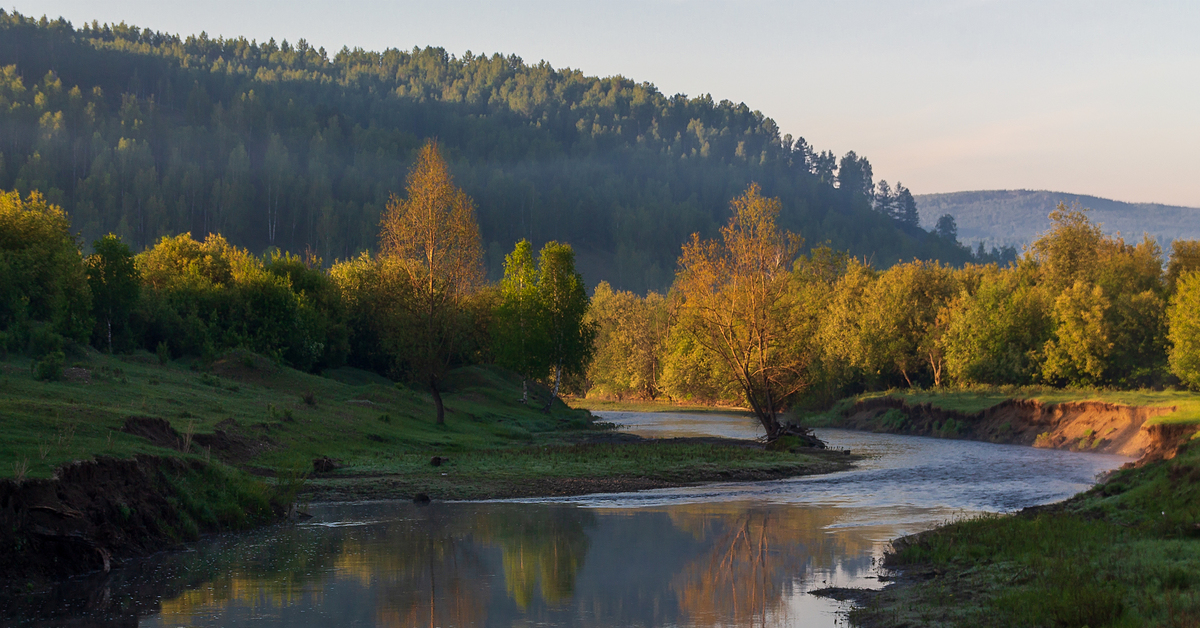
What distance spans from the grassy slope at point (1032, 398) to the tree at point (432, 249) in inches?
1554

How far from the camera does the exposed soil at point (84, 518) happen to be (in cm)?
1944

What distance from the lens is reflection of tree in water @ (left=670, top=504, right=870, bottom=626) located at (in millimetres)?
18016

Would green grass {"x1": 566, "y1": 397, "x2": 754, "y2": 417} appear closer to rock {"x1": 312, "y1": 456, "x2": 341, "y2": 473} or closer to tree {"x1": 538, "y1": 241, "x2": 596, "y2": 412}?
tree {"x1": 538, "y1": 241, "x2": 596, "y2": 412}

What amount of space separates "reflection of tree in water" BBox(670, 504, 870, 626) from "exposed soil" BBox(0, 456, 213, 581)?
42.4ft

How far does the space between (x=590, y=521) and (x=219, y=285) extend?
50.9m

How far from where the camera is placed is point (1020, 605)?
15258 mm

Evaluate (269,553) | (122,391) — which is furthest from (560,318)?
(269,553)

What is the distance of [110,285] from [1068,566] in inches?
2324

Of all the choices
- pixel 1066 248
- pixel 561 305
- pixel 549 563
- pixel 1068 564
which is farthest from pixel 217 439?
pixel 1066 248

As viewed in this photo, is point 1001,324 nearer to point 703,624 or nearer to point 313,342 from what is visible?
point 313,342

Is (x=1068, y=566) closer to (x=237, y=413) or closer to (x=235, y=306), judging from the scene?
(x=237, y=413)

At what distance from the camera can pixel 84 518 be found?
69.9 ft

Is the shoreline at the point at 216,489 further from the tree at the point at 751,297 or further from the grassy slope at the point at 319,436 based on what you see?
the tree at the point at 751,297

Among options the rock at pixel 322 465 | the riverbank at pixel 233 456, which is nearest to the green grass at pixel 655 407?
the riverbank at pixel 233 456
